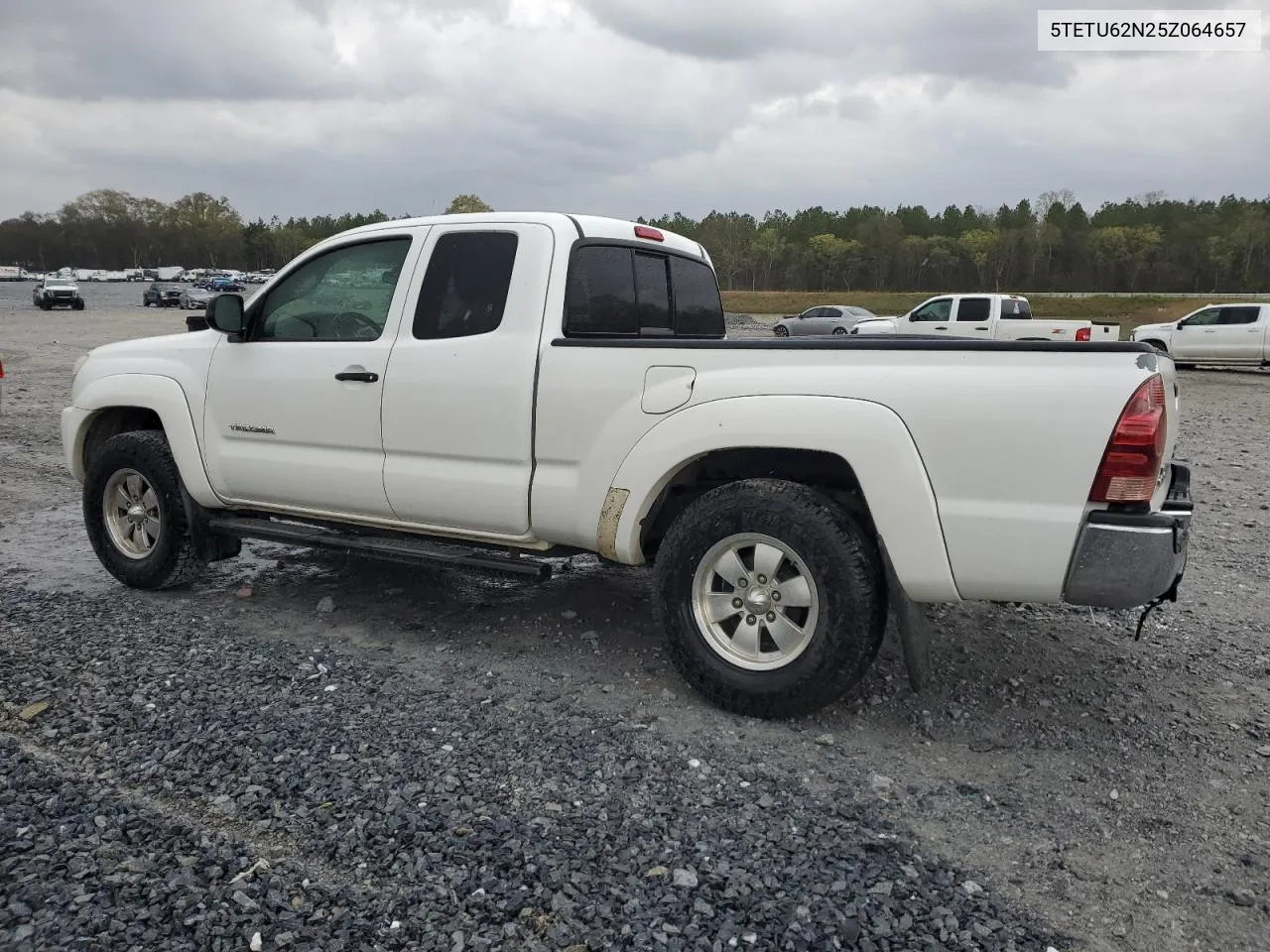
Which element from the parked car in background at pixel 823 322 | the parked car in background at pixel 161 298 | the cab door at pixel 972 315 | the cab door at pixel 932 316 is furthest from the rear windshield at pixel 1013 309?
the parked car in background at pixel 161 298

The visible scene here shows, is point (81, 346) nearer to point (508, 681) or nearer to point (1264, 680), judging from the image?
point (508, 681)

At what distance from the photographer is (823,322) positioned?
3306cm

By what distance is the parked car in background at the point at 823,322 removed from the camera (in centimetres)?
3231

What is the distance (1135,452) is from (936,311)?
2247 centimetres

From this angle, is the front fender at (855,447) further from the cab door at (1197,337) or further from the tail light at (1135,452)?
the cab door at (1197,337)

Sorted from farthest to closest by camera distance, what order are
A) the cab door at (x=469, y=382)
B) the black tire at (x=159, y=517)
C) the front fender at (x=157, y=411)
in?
the black tire at (x=159, y=517) → the front fender at (x=157, y=411) → the cab door at (x=469, y=382)

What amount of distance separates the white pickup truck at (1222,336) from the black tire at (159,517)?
22.6 meters

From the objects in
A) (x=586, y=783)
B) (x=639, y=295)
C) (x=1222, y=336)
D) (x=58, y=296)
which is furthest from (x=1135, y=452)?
(x=58, y=296)

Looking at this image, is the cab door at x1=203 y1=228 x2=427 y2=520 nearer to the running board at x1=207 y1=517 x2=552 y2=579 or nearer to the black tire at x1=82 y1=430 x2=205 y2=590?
the running board at x1=207 y1=517 x2=552 y2=579

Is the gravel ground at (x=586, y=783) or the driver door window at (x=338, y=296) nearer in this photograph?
the gravel ground at (x=586, y=783)

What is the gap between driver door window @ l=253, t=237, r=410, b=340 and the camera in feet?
15.1

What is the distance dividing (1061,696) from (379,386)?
328cm

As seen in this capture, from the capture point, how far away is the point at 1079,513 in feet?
10.2

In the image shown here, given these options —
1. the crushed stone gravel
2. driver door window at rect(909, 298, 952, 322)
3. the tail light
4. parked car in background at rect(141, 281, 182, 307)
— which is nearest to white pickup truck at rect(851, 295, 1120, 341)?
driver door window at rect(909, 298, 952, 322)
